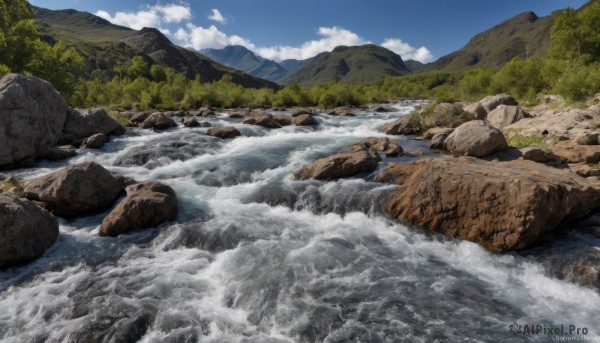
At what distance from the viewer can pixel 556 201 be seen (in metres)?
11.2

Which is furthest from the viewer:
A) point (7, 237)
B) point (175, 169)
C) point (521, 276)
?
point (175, 169)

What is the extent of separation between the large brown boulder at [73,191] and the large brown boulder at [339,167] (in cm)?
968

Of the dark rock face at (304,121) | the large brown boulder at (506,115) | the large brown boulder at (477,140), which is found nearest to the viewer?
the large brown boulder at (477,140)

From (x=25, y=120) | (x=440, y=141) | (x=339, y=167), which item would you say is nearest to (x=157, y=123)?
(x=25, y=120)

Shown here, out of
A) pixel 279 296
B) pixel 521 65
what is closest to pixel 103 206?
pixel 279 296

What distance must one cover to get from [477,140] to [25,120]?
97.0ft

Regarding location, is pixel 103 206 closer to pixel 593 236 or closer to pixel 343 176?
pixel 343 176

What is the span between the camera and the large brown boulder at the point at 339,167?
58.5 ft

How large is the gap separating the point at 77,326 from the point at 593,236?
15.8 metres

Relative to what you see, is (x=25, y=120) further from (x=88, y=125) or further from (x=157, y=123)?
(x=157, y=123)

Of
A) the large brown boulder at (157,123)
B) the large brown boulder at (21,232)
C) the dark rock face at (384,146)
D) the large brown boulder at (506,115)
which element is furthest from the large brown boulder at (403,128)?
the large brown boulder at (21,232)

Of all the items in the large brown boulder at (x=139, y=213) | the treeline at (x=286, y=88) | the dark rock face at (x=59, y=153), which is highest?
the treeline at (x=286, y=88)

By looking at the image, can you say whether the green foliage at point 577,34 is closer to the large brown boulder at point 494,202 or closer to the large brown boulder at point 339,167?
the large brown boulder at point 339,167

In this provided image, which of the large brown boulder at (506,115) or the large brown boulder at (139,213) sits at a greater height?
the large brown boulder at (506,115)
